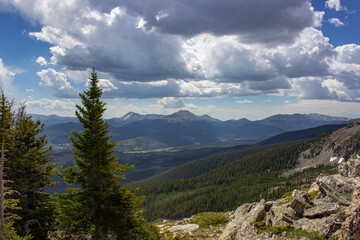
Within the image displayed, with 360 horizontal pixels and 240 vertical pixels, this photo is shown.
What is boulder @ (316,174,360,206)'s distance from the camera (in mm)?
18078

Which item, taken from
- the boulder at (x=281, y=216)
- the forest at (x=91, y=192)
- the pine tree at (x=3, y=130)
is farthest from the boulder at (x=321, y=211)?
the pine tree at (x=3, y=130)

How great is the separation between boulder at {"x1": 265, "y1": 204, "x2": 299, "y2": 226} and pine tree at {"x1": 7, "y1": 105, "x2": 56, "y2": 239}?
22.5 metres

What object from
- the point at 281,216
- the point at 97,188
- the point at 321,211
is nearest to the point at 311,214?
the point at 321,211

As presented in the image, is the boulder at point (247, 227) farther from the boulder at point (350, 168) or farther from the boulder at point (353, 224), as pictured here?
the boulder at point (350, 168)

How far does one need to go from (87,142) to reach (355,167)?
31.8m

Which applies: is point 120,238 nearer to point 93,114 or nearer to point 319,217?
point 93,114

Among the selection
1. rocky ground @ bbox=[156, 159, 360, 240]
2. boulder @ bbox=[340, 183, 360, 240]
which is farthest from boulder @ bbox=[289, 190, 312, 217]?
boulder @ bbox=[340, 183, 360, 240]

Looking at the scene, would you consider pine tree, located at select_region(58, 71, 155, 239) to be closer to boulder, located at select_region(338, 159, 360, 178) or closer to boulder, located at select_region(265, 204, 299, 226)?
boulder, located at select_region(265, 204, 299, 226)

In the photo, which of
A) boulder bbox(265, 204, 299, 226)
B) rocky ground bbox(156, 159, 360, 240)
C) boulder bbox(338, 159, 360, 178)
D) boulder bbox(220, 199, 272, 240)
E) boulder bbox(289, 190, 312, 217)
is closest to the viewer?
rocky ground bbox(156, 159, 360, 240)

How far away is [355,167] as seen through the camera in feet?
86.2

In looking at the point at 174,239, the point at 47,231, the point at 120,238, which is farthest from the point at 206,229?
the point at 47,231

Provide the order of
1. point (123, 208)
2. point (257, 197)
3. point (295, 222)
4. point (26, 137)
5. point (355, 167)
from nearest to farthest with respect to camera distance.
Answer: point (295, 222), point (123, 208), point (26, 137), point (355, 167), point (257, 197)

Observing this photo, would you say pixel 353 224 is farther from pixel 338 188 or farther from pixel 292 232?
pixel 338 188

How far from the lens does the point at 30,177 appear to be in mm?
22656
